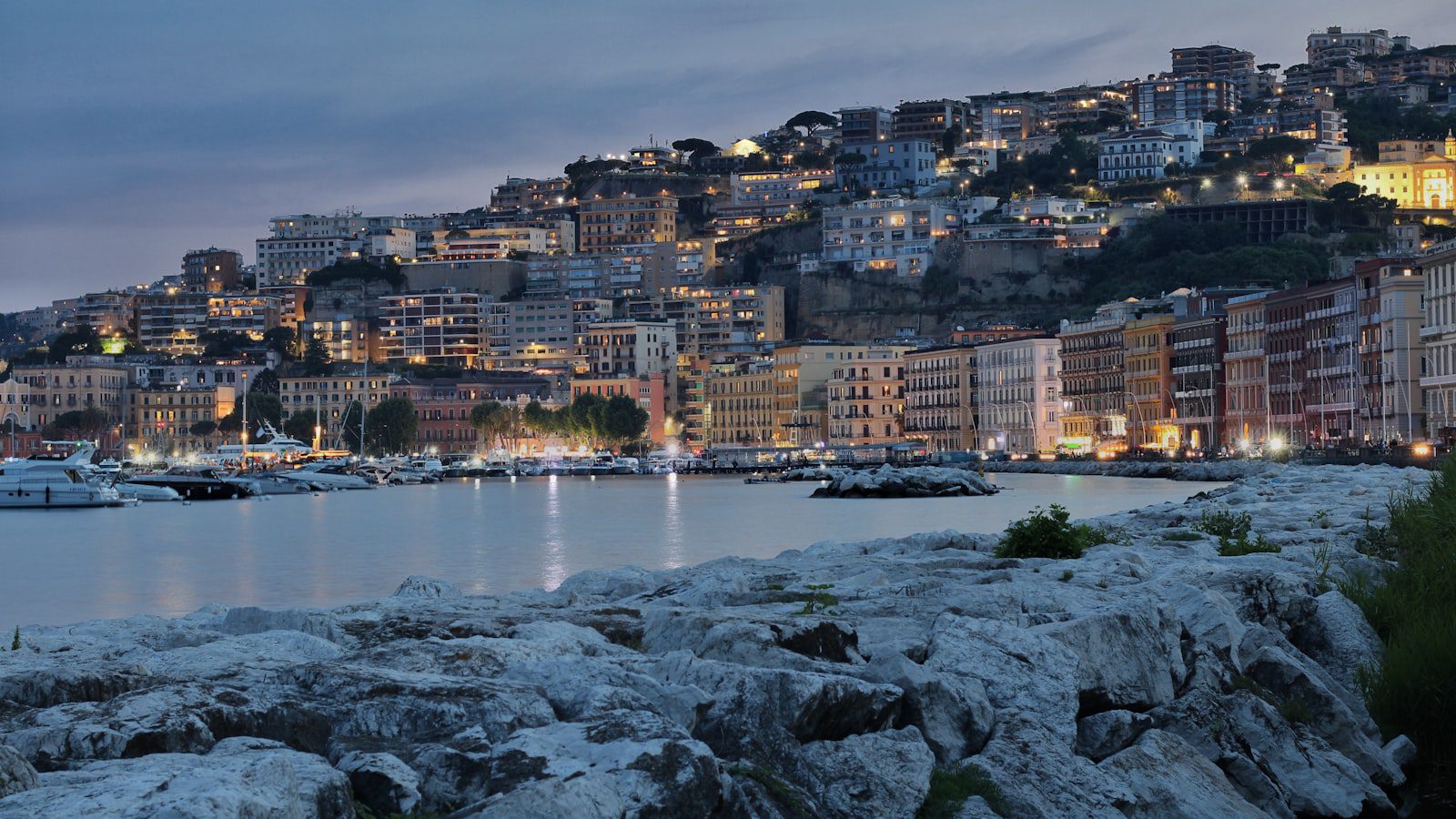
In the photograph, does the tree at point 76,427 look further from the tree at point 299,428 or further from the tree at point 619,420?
the tree at point 619,420

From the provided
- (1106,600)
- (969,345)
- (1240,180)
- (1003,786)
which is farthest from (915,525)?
(1240,180)

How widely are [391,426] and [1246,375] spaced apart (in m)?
74.3

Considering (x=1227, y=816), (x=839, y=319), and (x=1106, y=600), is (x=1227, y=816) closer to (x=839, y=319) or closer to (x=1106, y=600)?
(x=1106, y=600)

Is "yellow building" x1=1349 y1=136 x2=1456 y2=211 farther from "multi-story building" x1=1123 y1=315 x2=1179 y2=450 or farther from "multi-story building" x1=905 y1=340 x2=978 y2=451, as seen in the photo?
"multi-story building" x1=1123 y1=315 x2=1179 y2=450

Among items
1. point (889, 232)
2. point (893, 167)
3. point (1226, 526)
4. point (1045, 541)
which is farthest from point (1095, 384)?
point (1045, 541)

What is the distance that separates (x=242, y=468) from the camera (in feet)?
382

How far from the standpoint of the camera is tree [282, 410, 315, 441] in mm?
157500

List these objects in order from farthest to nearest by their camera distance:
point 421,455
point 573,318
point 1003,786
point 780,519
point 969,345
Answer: point 573,318 → point 421,455 → point 969,345 → point 780,519 → point 1003,786

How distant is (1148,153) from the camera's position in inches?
6870

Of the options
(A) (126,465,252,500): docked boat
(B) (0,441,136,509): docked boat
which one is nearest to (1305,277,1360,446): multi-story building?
(A) (126,465,252,500): docked boat

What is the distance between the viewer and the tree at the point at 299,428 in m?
158

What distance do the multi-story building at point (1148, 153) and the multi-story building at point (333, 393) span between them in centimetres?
6872

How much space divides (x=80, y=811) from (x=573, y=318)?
174 metres

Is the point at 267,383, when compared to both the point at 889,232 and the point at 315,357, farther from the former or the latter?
the point at 889,232
